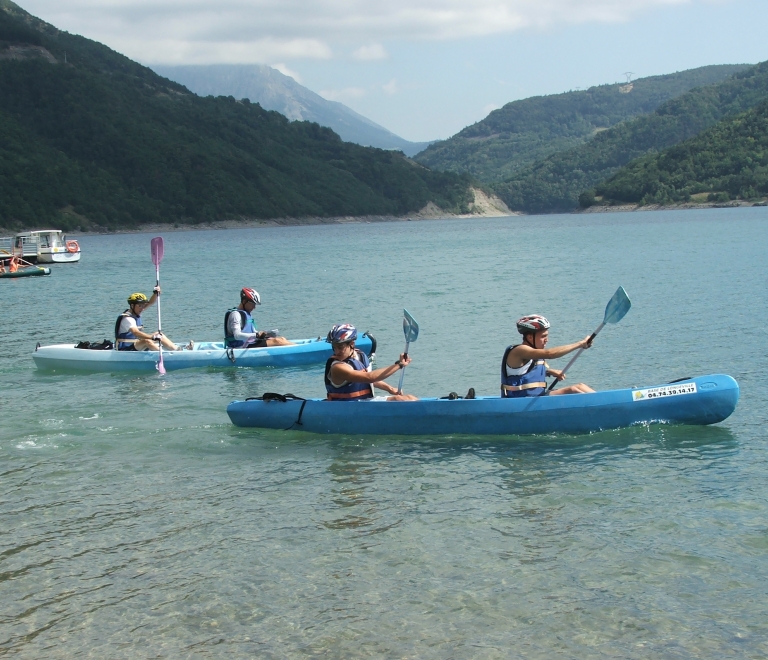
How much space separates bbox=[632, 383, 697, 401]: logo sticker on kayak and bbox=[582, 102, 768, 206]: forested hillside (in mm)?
152366

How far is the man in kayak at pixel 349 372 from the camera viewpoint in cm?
1161

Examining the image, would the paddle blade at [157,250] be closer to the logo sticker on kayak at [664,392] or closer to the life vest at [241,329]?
the life vest at [241,329]

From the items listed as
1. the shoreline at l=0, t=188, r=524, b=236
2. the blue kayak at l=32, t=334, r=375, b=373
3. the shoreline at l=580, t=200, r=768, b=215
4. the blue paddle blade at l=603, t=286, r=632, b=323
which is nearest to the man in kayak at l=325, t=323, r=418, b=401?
the blue paddle blade at l=603, t=286, r=632, b=323

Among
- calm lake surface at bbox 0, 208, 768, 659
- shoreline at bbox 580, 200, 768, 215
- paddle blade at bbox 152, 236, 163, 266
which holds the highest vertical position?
shoreline at bbox 580, 200, 768, 215

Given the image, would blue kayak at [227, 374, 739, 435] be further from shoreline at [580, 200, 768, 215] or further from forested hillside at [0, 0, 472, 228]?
shoreline at [580, 200, 768, 215]

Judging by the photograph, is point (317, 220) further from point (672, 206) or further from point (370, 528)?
point (370, 528)

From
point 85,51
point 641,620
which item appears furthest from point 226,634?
point 85,51

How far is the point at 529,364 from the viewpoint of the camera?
38.6 feet

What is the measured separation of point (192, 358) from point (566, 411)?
30.9 feet

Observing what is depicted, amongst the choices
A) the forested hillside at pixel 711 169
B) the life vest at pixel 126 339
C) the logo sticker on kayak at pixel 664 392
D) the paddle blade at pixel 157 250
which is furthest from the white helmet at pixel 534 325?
the forested hillside at pixel 711 169

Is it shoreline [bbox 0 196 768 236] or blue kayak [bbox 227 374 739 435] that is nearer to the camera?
blue kayak [bbox 227 374 739 435]

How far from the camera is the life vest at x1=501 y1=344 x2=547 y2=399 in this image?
11777 mm

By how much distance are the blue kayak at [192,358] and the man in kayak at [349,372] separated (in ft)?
19.4

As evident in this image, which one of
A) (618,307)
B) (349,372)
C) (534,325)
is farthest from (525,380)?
(349,372)
